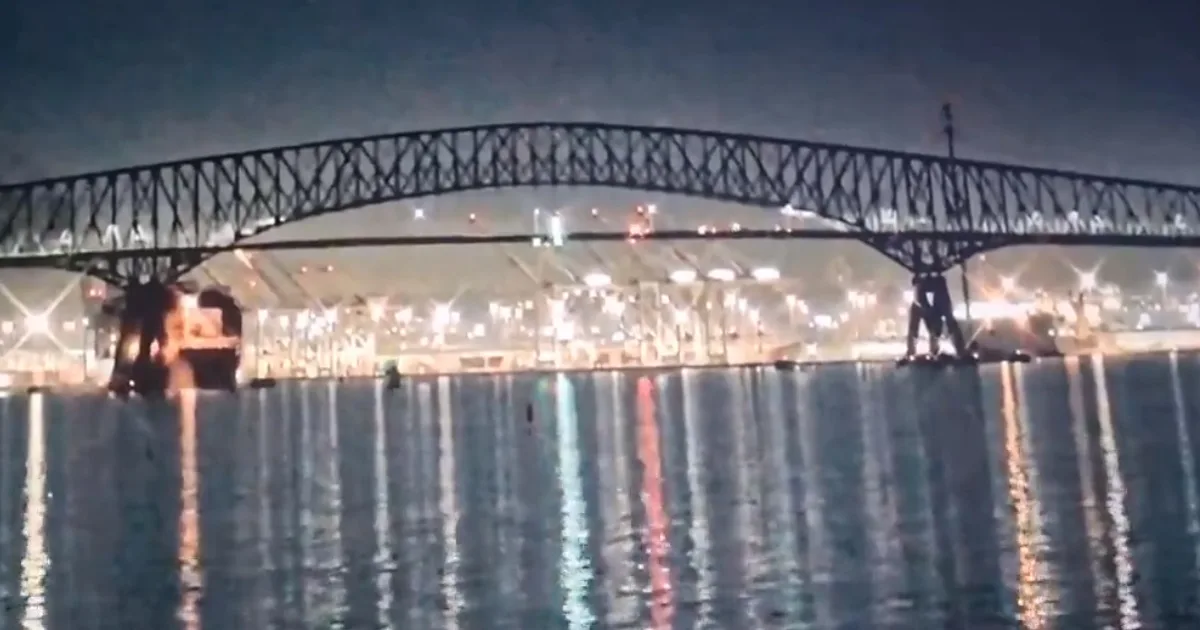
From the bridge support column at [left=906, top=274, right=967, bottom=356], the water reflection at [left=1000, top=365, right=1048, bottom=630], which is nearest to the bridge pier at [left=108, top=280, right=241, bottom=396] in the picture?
the bridge support column at [left=906, top=274, right=967, bottom=356]

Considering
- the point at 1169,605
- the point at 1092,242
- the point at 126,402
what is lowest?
the point at 1169,605

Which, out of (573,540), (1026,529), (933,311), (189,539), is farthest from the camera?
(933,311)

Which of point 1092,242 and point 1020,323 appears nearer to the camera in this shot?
point 1092,242

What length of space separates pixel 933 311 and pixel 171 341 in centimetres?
5225

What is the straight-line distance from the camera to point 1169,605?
1546 cm

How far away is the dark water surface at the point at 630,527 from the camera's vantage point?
1666 centimetres

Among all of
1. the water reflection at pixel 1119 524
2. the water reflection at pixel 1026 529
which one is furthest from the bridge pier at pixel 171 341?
the water reflection at pixel 1119 524

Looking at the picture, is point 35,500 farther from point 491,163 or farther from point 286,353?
point 286,353

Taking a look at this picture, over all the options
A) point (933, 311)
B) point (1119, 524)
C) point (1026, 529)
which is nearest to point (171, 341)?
point (933, 311)

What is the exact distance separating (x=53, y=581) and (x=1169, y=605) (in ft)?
45.0

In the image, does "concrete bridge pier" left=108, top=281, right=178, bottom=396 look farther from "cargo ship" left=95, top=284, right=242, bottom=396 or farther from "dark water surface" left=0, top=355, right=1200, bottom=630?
"dark water surface" left=0, top=355, right=1200, bottom=630

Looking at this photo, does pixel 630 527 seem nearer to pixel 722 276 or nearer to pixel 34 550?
pixel 34 550

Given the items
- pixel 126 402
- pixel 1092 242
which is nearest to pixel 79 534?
pixel 126 402

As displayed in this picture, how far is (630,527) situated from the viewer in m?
23.2
